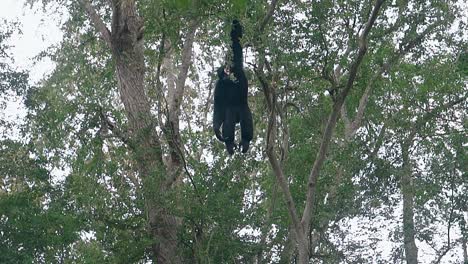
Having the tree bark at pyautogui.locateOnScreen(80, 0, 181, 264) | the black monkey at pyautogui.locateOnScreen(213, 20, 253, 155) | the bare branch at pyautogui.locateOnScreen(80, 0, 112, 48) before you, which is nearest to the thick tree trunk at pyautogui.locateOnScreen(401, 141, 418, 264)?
the black monkey at pyautogui.locateOnScreen(213, 20, 253, 155)

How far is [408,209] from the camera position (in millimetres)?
12438

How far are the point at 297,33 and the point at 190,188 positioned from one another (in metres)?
3.02

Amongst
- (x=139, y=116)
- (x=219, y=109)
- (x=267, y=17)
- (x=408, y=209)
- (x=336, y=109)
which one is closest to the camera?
(x=267, y=17)

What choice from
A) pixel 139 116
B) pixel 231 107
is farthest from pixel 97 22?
pixel 231 107

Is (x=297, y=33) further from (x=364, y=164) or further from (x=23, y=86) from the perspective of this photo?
(x=23, y=86)

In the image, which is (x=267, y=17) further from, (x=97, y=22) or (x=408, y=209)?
(x=408, y=209)

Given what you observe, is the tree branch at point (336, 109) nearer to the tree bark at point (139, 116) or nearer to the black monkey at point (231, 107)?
the black monkey at point (231, 107)

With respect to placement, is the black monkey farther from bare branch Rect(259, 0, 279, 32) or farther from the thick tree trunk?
the thick tree trunk

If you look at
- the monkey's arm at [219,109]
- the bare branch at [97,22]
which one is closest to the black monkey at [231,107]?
the monkey's arm at [219,109]

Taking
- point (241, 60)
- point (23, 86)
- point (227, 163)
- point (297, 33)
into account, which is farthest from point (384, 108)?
point (23, 86)

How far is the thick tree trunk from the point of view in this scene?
1191cm

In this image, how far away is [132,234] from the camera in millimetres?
11898

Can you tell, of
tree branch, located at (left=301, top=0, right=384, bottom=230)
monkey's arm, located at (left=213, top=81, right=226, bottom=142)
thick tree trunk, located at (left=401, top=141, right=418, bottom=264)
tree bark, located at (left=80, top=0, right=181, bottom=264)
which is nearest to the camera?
tree branch, located at (left=301, top=0, right=384, bottom=230)

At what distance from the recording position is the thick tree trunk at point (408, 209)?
1191 cm
